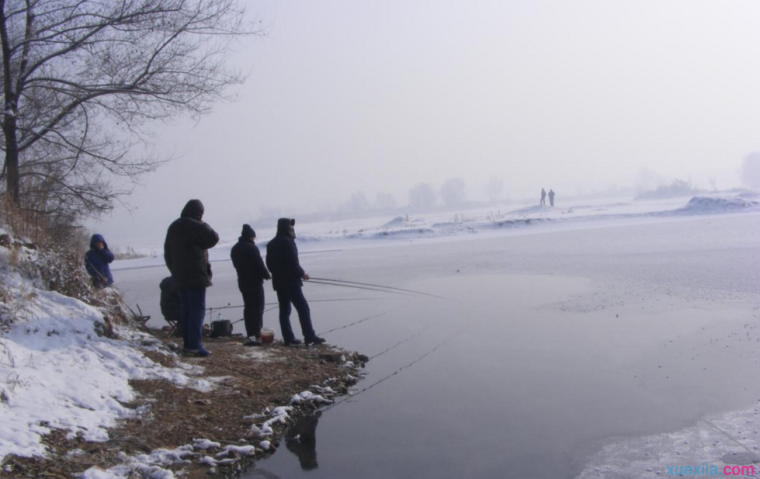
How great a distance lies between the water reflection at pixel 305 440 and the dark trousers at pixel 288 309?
126 inches

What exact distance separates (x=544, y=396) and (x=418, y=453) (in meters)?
1.90

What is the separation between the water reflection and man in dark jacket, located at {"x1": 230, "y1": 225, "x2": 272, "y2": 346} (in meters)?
3.90

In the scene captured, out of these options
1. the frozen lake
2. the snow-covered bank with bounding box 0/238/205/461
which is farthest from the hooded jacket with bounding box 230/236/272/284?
the snow-covered bank with bounding box 0/238/205/461

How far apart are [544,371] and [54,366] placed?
17.3 feet

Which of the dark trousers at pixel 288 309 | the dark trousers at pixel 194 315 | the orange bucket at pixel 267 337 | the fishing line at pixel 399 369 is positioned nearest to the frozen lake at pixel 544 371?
the fishing line at pixel 399 369

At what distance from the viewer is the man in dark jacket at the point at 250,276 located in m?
9.80

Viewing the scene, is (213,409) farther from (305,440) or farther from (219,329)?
(219,329)

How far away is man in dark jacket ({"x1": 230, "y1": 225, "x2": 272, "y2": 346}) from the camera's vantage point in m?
9.80

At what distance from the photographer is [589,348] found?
8227mm

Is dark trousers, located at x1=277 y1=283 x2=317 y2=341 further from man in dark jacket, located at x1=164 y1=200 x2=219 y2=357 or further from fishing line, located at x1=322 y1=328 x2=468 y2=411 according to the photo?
fishing line, located at x1=322 y1=328 x2=468 y2=411

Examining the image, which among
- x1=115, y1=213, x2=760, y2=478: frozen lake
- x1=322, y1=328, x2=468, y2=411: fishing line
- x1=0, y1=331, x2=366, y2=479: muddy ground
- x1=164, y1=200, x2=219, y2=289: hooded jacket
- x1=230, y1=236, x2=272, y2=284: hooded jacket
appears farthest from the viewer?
x1=230, y1=236, x2=272, y2=284: hooded jacket

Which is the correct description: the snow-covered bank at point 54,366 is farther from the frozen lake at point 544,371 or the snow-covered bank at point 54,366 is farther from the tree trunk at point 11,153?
the tree trunk at point 11,153

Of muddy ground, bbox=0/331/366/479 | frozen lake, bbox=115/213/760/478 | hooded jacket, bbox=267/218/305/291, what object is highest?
hooded jacket, bbox=267/218/305/291

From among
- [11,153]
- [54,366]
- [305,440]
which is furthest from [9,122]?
[305,440]
